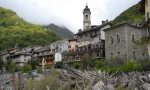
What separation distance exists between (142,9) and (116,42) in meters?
14.3

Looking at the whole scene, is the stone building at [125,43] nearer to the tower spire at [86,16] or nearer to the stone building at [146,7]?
the stone building at [146,7]

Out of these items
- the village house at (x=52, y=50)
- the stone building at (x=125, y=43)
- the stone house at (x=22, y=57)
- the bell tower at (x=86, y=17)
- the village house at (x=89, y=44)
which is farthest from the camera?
the stone house at (x=22, y=57)

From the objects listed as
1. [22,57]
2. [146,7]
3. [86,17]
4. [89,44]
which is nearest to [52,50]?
[22,57]

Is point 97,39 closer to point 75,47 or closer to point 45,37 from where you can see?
point 75,47

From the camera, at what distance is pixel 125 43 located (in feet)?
229

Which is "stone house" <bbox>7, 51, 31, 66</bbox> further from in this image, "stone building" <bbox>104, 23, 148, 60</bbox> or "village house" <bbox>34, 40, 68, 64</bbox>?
"stone building" <bbox>104, 23, 148, 60</bbox>

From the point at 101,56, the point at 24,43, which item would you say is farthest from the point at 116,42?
the point at 24,43

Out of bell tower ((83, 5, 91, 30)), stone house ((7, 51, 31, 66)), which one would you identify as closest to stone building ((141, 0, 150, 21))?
bell tower ((83, 5, 91, 30))

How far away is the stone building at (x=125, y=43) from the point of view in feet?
227

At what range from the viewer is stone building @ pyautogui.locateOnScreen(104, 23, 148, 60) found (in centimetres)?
6912

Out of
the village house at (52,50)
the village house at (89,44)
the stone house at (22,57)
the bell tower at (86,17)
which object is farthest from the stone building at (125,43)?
the stone house at (22,57)

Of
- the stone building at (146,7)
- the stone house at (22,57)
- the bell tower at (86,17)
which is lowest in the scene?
the stone house at (22,57)

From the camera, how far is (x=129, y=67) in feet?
137

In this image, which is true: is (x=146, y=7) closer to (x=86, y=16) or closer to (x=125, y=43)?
(x=125, y=43)
